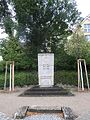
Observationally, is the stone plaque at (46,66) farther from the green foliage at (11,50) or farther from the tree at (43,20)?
the tree at (43,20)

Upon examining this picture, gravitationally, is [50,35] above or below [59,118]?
above

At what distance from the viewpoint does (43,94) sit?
621 inches

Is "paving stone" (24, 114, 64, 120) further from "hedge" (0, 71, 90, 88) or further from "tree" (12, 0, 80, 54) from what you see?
"tree" (12, 0, 80, 54)

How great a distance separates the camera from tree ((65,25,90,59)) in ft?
64.4

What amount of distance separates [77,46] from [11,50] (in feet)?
13.5

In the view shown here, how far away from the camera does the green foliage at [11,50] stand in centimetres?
1914

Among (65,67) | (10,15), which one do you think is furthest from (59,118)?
(10,15)

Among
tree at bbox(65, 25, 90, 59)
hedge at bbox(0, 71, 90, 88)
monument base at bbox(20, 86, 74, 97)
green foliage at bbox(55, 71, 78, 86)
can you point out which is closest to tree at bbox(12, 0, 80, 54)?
tree at bbox(65, 25, 90, 59)

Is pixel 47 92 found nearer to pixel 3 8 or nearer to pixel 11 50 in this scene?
pixel 11 50

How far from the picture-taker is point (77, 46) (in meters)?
19.8

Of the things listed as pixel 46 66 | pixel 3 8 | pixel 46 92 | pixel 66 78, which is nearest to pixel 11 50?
pixel 46 66

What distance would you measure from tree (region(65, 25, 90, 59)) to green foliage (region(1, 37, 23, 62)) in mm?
3202

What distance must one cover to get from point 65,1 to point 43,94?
765 cm

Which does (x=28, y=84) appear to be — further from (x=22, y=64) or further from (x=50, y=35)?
(x=50, y=35)
